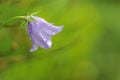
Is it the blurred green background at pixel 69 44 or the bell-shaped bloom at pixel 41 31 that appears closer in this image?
the bell-shaped bloom at pixel 41 31

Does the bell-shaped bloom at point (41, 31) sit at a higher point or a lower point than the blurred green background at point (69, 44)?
higher

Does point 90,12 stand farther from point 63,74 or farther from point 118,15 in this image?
point 63,74

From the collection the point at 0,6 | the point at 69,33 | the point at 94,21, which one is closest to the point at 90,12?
the point at 94,21

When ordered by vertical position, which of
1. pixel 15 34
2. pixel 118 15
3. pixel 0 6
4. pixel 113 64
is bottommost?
pixel 113 64

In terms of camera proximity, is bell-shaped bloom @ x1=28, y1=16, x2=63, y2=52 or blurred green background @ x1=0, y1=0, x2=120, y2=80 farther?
blurred green background @ x1=0, y1=0, x2=120, y2=80

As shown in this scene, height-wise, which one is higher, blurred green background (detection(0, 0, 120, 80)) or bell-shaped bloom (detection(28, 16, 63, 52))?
bell-shaped bloom (detection(28, 16, 63, 52))
